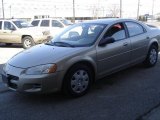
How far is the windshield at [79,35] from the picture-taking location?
5.84 m

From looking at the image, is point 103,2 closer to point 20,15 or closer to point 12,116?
point 20,15

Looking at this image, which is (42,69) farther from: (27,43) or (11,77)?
(27,43)

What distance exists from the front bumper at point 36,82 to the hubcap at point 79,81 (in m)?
0.36

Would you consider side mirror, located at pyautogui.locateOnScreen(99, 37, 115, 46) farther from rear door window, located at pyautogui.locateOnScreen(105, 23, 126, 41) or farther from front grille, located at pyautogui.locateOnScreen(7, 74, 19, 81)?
front grille, located at pyautogui.locateOnScreen(7, 74, 19, 81)

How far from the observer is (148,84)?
6.14 m

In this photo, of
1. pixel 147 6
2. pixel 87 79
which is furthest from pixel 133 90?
pixel 147 6

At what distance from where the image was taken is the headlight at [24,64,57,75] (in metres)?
4.95

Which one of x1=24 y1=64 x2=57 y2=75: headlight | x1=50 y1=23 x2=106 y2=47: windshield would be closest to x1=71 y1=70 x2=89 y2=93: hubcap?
x1=24 y1=64 x2=57 y2=75: headlight

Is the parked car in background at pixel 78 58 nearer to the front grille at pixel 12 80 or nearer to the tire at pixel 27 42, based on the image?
the front grille at pixel 12 80

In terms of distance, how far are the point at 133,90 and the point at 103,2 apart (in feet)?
251

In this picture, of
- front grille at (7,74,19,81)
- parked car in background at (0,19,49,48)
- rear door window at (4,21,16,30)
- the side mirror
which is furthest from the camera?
rear door window at (4,21,16,30)

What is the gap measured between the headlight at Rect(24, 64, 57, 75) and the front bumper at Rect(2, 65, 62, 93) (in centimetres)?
6

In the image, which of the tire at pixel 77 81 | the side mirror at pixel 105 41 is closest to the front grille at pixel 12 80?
the tire at pixel 77 81

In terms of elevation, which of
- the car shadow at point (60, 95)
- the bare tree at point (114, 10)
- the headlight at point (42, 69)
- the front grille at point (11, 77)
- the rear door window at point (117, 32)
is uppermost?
the bare tree at point (114, 10)
